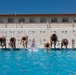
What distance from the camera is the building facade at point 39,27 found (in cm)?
2450

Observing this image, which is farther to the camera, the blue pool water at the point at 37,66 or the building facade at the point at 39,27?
the building facade at the point at 39,27

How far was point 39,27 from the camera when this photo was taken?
25719mm

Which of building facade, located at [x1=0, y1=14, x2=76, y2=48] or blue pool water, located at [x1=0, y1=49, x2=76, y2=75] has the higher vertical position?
building facade, located at [x1=0, y1=14, x2=76, y2=48]

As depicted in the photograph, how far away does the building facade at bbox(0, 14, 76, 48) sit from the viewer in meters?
24.5

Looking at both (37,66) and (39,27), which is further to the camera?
(39,27)

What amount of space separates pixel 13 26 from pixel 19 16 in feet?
4.44

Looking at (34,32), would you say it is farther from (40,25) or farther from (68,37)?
(68,37)

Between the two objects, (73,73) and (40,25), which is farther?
(40,25)

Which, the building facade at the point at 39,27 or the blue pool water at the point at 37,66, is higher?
the building facade at the point at 39,27

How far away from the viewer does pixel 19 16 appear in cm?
2647

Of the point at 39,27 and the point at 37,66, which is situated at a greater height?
the point at 39,27

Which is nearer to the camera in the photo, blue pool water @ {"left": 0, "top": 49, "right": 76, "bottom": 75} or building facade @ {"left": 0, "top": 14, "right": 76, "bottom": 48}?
blue pool water @ {"left": 0, "top": 49, "right": 76, "bottom": 75}

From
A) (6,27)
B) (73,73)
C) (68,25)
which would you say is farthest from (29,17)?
(73,73)

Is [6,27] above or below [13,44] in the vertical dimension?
above
